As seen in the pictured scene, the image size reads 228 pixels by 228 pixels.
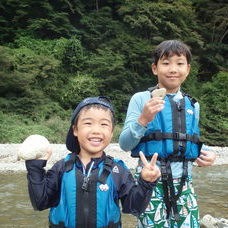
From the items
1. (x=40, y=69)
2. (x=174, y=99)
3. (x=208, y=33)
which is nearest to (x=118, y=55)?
(x=40, y=69)

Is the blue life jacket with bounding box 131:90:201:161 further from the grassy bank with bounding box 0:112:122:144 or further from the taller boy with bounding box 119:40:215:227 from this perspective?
the grassy bank with bounding box 0:112:122:144

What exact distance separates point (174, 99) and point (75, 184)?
87 cm

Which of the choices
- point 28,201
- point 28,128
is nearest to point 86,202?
point 28,201

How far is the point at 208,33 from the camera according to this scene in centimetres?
2292

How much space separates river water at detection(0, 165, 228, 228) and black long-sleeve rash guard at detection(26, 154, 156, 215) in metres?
3.16

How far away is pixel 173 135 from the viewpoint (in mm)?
2334

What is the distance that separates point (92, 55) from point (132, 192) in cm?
1804

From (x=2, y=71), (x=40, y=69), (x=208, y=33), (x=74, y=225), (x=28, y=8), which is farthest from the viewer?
(x=208, y=33)

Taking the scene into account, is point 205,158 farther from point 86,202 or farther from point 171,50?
point 86,202

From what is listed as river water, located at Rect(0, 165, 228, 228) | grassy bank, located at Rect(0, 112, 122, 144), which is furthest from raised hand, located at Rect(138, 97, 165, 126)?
grassy bank, located at Rect(0, 112, 122, 144)

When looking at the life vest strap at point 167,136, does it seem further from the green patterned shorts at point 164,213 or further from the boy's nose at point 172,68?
the boy's nose at point 172,68

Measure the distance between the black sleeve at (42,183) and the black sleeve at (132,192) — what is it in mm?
298

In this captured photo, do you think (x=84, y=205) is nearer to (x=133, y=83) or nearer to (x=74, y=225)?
(x=74, y=225)

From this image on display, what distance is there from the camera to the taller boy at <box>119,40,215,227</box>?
2.27 meters
